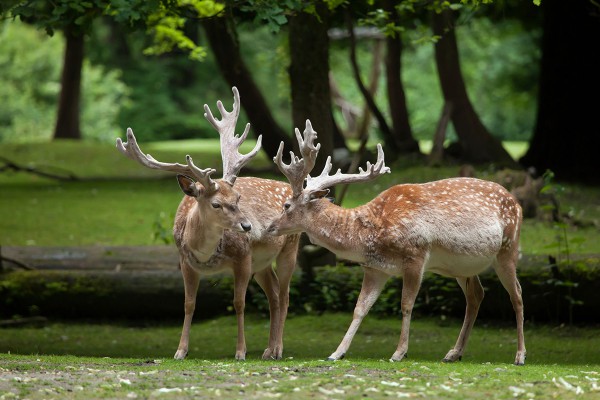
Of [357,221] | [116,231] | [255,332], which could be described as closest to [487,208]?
[357,221]

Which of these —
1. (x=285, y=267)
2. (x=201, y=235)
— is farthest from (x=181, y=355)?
(x=285, y=267)

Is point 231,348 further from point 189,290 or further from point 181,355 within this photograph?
point 181,355

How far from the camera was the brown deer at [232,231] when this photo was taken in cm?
1008

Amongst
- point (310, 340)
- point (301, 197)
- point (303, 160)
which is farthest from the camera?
point (310, 340)

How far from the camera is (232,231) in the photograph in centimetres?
1042

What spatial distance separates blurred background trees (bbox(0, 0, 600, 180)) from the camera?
13.6 meters

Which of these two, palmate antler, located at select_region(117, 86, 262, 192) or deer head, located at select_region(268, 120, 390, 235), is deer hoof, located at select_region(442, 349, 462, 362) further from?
palmate antler, located at select_region(117, 86, 262, 192)

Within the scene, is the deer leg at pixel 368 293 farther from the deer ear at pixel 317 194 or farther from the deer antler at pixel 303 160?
the deer antler at pixel 303 160

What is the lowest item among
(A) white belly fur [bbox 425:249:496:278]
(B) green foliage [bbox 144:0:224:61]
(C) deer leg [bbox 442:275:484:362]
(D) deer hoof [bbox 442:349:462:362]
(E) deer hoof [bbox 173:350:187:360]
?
(E) deer hoof [bbox 173:350:187:360]

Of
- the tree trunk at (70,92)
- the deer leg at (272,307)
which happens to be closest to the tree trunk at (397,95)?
the tree trunk at (70,92)

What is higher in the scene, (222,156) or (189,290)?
(222,156)

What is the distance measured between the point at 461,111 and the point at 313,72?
8.32 metres

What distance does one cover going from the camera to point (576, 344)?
12.2m

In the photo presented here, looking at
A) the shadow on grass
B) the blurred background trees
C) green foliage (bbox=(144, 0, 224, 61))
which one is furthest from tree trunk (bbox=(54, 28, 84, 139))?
Result: the shadow on grass
